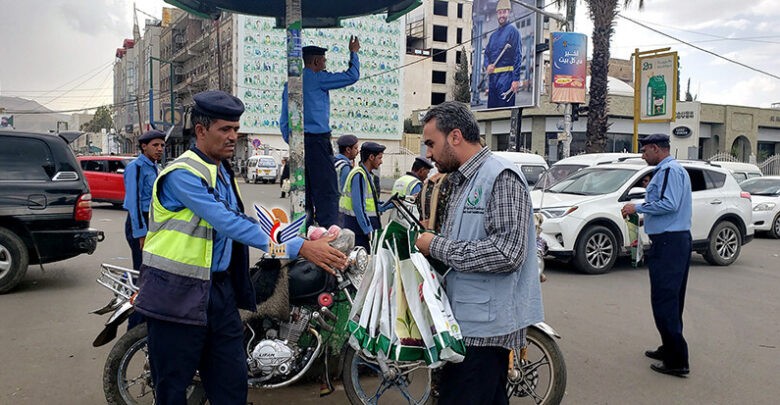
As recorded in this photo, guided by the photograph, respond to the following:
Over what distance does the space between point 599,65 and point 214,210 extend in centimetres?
2067

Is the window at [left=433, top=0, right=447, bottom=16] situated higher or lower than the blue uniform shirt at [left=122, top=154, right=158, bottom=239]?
higher

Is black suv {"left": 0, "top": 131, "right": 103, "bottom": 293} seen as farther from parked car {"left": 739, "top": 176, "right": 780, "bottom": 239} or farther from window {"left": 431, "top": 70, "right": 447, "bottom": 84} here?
window {"left": 431, "top": 70, "right": 447, "bottom": 84}

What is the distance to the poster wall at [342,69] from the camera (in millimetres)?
47375

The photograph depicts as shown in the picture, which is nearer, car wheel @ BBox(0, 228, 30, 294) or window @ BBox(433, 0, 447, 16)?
car wheel @ BBox(0, 228, 30, 294)

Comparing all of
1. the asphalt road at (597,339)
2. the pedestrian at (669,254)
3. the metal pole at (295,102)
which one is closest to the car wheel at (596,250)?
the asphalt road at (597,339)

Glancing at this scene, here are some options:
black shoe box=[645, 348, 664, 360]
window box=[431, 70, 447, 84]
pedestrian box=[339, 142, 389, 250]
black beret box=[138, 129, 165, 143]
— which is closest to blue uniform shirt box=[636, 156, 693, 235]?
black shoe box=[645, 348, 664, 360]

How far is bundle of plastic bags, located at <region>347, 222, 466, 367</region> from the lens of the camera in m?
2.36

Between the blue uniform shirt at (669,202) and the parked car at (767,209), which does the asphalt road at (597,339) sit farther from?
the parked car at (767,209)

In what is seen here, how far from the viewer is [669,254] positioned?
5.00 m

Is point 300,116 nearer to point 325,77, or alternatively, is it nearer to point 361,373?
point 325,77

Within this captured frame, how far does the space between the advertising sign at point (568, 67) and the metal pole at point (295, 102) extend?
19741mm

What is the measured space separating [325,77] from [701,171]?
27.8 ft

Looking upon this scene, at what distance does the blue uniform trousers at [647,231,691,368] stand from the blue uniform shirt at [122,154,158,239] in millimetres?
4572

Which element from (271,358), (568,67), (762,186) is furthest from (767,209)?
(271,358)
